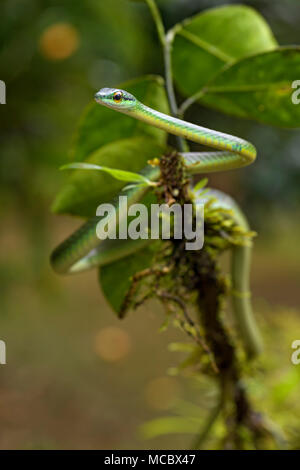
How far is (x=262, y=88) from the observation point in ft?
1.25

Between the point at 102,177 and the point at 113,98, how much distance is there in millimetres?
92

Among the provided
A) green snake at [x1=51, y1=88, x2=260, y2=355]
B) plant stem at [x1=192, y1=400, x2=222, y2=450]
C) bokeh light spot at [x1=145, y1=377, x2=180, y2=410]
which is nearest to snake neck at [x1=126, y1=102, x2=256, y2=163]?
green snake at [x1=51, y1=88, x2=260, y2=355]

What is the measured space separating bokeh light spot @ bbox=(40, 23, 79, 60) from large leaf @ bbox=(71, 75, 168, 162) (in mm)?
968

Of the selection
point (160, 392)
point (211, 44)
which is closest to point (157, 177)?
point (211, 44)

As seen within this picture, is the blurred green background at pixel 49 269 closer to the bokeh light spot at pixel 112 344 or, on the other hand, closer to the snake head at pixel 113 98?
the bokeh light spot at pixel 112 344

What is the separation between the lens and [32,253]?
1368mm

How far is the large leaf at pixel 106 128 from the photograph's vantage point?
0.38 m

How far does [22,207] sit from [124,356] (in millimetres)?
515

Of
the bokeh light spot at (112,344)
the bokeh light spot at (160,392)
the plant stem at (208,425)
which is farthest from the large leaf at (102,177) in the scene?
the bokeh light spot at (112,344)

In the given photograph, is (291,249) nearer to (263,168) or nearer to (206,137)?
(263,168)

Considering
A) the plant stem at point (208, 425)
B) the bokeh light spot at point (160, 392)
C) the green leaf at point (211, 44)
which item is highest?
the green leaf at point (211, 44)

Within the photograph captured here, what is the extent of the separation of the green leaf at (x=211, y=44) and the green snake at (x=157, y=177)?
102 mm
